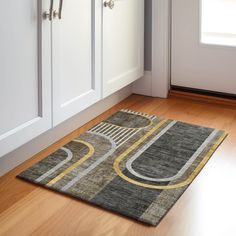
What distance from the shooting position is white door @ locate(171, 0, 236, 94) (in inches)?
117

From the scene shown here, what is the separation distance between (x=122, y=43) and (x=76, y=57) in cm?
48

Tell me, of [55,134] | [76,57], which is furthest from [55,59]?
[55,134]

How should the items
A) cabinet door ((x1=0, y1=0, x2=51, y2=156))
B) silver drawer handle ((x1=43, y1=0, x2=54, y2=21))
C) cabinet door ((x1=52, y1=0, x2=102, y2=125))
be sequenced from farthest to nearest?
cabinet door ((x1=52, y1=0, x2=102, y2=125))
silver drawer handle ((x1=43, y1=0, x2=54, y2=21))
cabinet door ((x1=0, y1=0, x2=51, y2=156))

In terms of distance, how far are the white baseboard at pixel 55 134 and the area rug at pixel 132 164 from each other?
79mm

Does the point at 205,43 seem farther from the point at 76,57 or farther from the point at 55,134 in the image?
the point at 55,134

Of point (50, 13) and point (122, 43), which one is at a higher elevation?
point (50, 13)

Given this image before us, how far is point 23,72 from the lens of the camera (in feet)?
6.64

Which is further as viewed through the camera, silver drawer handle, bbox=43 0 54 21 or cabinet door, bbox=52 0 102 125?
cabinet door, bbox=52 0 102 125

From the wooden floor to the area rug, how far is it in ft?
0.13

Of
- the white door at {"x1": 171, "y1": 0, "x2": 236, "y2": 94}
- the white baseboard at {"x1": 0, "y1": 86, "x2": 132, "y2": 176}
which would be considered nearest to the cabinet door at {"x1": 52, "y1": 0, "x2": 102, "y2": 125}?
the white baseboard at {"x1": 0, "y1": 86, "x2": 132, "y2": 176}

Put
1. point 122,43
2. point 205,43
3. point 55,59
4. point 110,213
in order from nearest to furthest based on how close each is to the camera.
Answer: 1. point 110,213
2. point 55,59
3. point 122,43
4. point 205,43

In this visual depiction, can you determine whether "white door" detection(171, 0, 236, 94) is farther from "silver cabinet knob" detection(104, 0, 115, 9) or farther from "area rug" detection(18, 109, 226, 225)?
"silver cabinet knob" detection(104, 0, 115, 9)

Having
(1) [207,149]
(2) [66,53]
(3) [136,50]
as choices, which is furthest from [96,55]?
(1) [207,149]

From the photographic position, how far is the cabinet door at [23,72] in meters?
1.91
